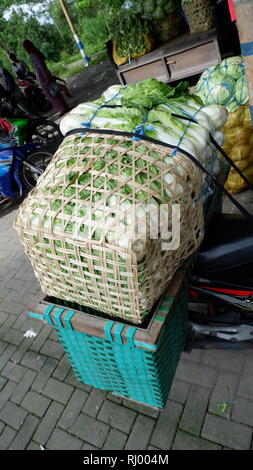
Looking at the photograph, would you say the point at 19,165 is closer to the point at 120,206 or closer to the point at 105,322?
the point at 105,322

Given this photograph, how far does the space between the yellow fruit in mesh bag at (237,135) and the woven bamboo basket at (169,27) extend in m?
3.38

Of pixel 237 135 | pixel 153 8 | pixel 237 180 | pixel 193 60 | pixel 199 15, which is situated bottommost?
pixel 237 180

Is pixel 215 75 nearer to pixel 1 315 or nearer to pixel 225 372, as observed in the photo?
pixel 225 372

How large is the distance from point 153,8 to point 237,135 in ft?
10.6

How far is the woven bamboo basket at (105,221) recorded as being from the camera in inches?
50.3

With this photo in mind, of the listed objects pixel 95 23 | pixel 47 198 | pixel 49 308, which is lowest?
pixel 49 308

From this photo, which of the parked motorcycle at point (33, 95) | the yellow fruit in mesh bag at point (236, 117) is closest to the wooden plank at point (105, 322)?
the yellow fruit in mesh bag at point (236, 117)

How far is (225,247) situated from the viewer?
1944 mm

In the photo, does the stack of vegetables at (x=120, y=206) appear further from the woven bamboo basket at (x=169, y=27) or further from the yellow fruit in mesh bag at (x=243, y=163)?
the woven bamboo basket at (x=169, y=27)

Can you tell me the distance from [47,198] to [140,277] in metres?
0.58

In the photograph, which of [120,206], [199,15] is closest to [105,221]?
[120,206]

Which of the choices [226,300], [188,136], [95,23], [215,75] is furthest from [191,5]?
[95,23]

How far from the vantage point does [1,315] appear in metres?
3.78

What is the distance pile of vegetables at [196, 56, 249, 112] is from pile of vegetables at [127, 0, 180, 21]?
2.61 metres
